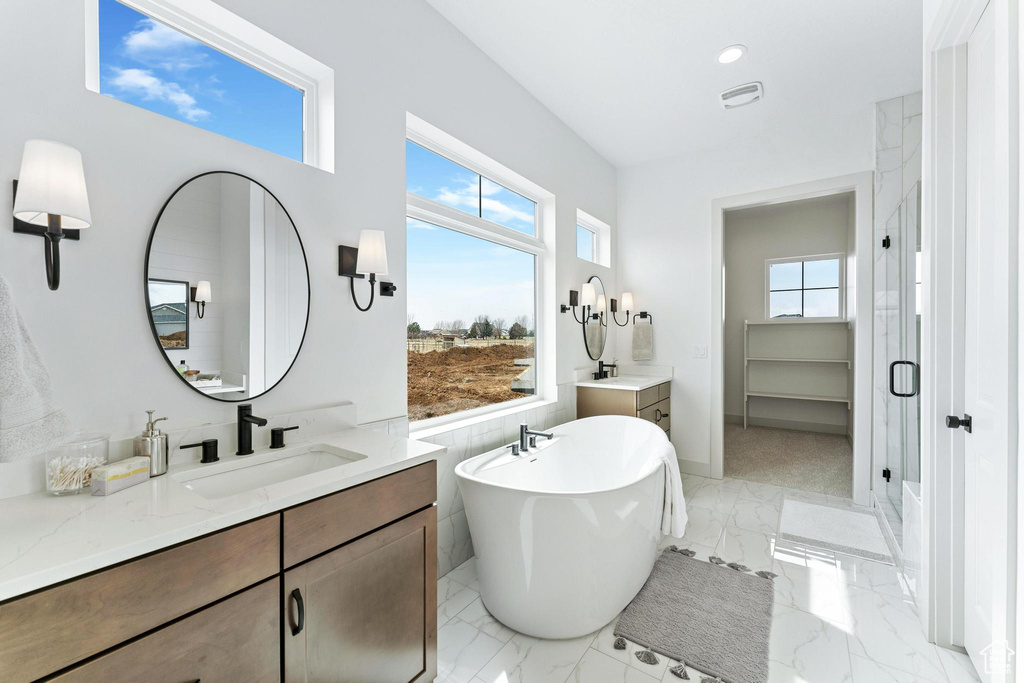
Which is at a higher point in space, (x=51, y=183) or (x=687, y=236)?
(x=687, y=236)

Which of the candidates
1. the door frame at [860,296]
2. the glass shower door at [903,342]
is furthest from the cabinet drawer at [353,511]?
the door frame at [860,296]

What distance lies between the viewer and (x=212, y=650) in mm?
932

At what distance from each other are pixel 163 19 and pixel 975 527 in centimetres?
325

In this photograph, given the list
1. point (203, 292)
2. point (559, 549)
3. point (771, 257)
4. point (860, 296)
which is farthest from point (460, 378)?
point (771, 257)

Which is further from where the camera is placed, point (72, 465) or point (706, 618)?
point (706, 618)

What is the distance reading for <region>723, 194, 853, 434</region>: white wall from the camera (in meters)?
5.16

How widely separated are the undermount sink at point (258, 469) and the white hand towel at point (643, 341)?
10.1 ft

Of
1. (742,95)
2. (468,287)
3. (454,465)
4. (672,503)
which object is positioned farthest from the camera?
(742,95)

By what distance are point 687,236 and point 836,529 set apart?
7.93 feet

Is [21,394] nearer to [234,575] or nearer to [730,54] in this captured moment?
[234,575]

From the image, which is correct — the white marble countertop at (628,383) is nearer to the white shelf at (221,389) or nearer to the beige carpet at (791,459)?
the beige carpet at (791,459)

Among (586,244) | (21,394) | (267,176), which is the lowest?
(21,394)

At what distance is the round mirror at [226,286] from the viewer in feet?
4.37

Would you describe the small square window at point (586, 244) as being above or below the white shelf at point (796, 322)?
above
